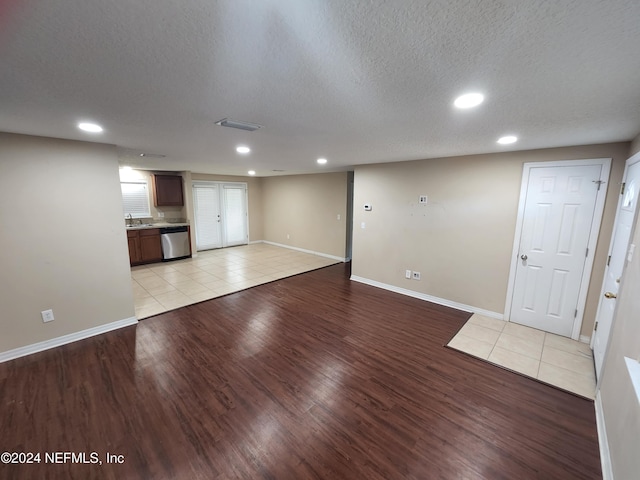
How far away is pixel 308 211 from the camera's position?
23.9 feet

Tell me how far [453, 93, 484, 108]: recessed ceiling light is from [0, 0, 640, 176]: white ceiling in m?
0.06

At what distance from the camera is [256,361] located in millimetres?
2639

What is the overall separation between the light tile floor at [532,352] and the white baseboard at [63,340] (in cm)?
412

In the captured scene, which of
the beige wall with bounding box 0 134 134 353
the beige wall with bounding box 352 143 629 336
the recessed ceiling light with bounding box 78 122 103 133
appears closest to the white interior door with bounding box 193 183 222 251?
the beige wall with bounding box 0 134 134 353

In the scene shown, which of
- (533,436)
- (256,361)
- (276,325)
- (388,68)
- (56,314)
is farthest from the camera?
(276,325)

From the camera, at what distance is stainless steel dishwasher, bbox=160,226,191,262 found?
6402 mm

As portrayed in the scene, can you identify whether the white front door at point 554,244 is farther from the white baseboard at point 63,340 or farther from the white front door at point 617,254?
the white baseboard at point 63,340

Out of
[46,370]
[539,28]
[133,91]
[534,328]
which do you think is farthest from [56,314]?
[534,328]

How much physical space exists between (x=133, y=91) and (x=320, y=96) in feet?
3.65

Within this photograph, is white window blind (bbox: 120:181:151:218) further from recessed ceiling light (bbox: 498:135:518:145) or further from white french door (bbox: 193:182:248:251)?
recessed ceiling light (bbox: 498:135:518:145)

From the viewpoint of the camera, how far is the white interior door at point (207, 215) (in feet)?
24.3

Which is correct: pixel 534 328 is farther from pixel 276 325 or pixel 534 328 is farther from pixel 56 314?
pixel 56 314

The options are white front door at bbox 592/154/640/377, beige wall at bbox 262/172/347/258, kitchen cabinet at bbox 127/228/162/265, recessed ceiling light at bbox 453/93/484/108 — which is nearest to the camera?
recessed ceiling light at bbox 453/93/484/108

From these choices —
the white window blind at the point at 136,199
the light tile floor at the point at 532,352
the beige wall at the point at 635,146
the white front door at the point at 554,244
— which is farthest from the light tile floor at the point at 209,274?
the beige wall at the point at 635,146
